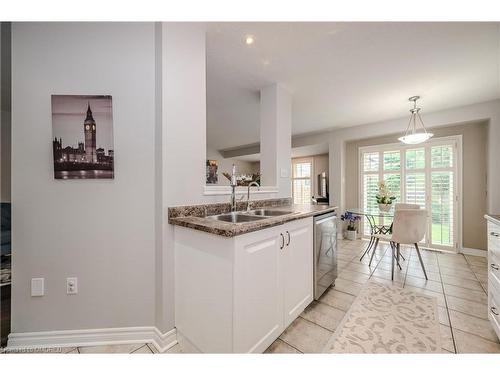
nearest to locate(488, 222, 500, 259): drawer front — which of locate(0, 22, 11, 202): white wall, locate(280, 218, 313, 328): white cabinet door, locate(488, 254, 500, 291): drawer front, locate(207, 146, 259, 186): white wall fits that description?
locate(488, 254, 500, 291): drawer front

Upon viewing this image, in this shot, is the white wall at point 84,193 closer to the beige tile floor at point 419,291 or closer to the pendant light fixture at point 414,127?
the beige tile floor at point 419,291

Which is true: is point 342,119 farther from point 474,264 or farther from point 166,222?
point 166,222

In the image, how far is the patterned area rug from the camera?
1379mm

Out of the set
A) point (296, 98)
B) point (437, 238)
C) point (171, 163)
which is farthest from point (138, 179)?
point (437, 238)

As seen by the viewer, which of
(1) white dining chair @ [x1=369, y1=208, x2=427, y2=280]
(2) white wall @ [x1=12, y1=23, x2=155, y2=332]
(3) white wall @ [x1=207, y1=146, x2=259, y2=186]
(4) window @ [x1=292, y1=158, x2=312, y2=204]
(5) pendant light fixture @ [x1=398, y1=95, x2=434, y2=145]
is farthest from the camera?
(4) window @ [x1=292, y1=158, x2=312, y2=204]

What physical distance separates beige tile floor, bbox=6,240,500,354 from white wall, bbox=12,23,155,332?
318mm

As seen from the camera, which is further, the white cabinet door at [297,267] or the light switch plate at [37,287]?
the white cabinet door at [297,267]

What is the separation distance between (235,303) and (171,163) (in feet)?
3.19

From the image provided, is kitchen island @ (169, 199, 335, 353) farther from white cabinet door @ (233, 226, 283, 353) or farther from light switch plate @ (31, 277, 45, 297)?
light switch plate @ (31, 277, 45, 297)

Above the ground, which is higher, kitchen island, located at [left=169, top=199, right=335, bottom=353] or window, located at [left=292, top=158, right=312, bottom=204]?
window, located at [left=292, top=158, right=312, bottom=204]

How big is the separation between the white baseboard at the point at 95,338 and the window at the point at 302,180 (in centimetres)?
633

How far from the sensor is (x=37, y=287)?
4.42 ft

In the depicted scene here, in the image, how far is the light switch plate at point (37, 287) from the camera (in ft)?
4.41

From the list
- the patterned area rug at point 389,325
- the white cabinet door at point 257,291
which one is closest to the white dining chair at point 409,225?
the patterned area rug at point 389,325
